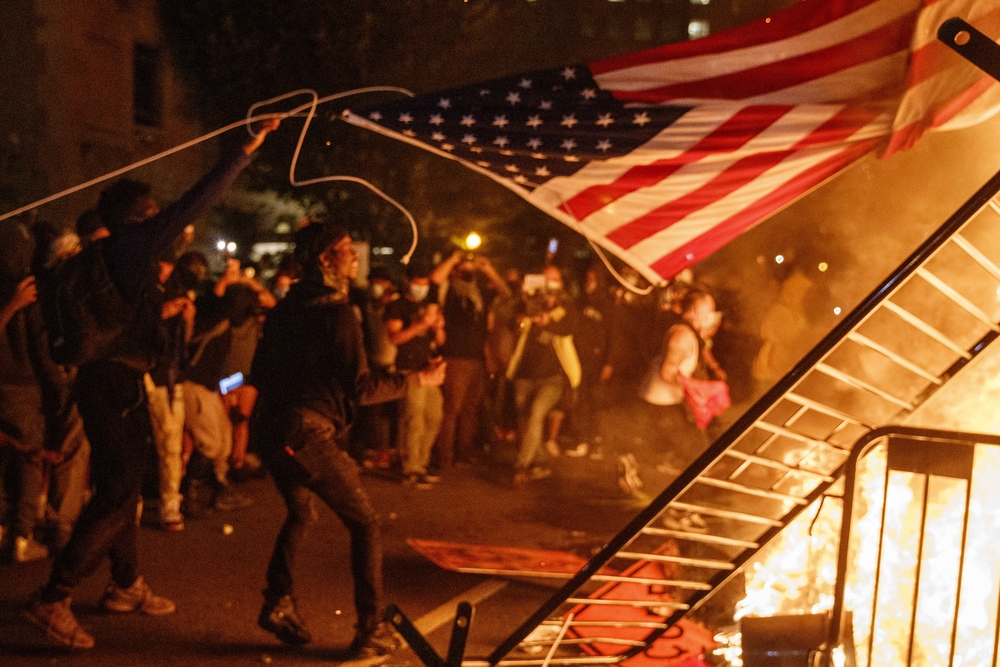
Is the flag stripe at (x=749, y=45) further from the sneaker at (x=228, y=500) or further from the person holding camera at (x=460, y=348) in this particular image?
the person holding camera at (x=460, y=348)

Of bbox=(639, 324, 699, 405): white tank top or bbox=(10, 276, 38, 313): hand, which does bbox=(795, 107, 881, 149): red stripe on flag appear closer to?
bbox=(639, 324, 699, 405): white tank top

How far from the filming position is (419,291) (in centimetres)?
1077

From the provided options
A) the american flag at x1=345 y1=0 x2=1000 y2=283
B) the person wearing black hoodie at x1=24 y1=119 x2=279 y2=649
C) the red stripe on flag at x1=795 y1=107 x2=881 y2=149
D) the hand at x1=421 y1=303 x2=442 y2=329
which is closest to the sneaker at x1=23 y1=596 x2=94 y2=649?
the person wearing black hoodie at x1=24 y1=119 x2=279 y2=649

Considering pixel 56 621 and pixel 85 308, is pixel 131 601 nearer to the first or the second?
pixel 56 621

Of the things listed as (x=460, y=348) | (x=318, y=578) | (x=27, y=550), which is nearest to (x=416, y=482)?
(x=460, y=348)

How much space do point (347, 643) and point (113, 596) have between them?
1.36 m

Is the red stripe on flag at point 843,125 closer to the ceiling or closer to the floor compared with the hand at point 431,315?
closer to the ceiling

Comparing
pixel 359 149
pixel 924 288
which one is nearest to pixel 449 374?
pixel 924 288

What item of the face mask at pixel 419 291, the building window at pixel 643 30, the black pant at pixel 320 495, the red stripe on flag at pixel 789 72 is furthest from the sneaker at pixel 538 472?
the building window at pixel 643 30

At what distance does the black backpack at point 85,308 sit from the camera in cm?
489

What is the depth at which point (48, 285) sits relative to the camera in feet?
16.6

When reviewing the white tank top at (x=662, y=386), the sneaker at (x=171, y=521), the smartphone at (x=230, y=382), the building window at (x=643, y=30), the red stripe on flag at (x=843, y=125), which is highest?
the building window at (x=643, y=30)

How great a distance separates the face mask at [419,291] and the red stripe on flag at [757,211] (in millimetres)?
5841

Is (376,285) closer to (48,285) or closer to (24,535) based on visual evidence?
(24,535)
